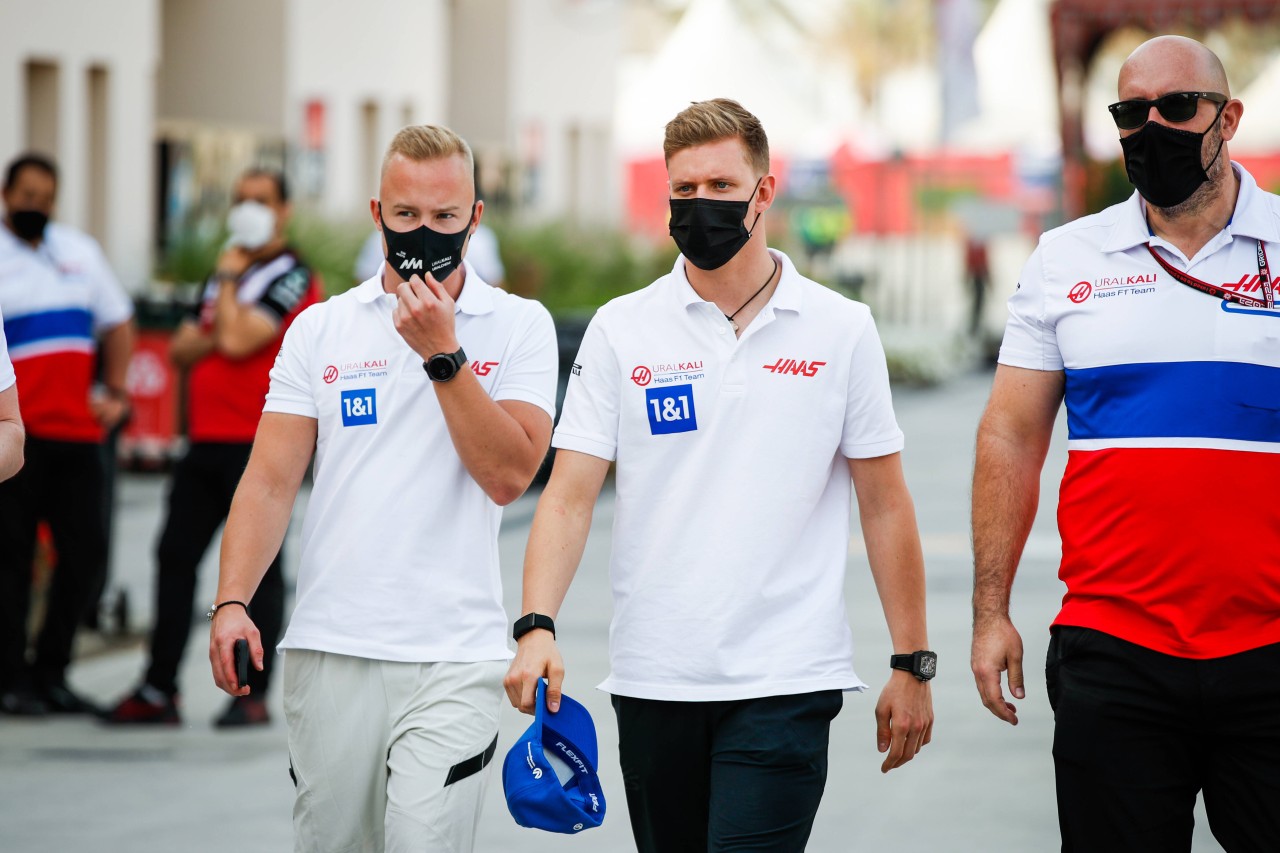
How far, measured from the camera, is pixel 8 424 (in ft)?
14.9

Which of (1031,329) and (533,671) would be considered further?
(1031,329)

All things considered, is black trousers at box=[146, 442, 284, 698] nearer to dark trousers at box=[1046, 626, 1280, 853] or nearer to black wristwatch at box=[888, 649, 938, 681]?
black wristwatch at box=[888, 649, 938, 681]

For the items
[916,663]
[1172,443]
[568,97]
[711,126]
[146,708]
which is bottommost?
[146,708]

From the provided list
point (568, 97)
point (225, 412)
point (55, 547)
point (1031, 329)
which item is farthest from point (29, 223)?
point (568, 97)

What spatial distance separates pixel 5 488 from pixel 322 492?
4.05m

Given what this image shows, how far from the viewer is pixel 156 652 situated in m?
7.84

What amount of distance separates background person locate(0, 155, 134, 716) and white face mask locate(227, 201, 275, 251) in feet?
2.92

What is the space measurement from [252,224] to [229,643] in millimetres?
3851

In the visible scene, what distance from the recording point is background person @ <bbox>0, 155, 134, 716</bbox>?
315 inches

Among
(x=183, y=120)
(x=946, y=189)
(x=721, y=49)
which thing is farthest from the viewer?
(x=721, y=49)

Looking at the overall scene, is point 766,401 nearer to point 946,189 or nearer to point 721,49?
point 946,189

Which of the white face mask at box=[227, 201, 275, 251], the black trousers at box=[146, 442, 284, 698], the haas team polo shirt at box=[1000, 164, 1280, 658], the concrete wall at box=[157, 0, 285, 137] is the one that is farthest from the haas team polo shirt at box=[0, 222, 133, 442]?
the concrete wall at box=[157, 0, 285, 137]

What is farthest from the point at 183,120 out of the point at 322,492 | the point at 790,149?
the point at 790,149

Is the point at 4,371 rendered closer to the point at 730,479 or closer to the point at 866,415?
the point at 730,479
